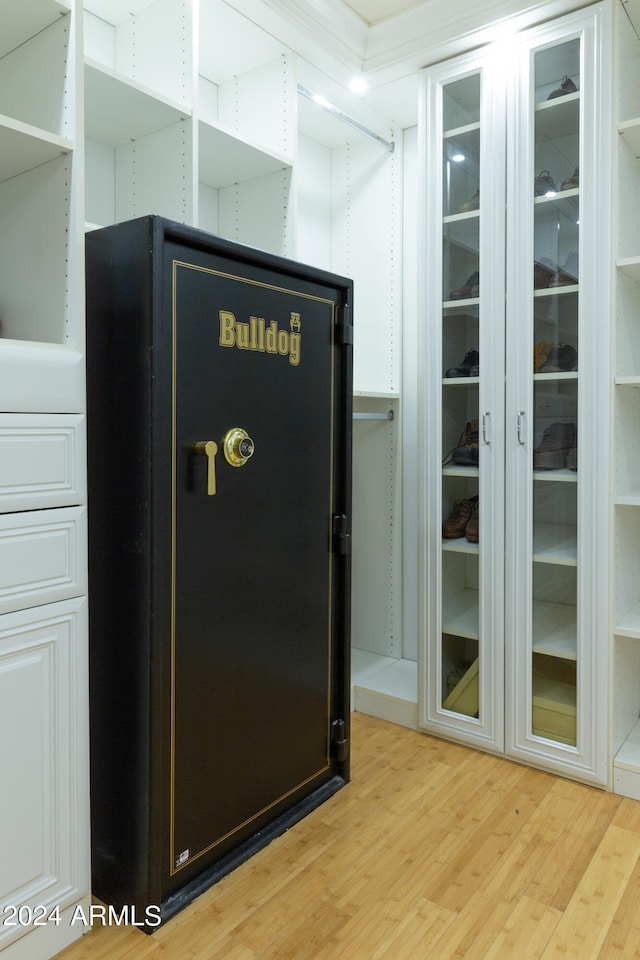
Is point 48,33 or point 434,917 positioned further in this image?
point 434,917

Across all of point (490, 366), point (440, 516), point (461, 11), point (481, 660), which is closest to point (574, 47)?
point (461, 11)

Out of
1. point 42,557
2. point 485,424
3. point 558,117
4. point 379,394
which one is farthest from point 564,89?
point 42,557

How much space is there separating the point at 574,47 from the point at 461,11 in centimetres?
38

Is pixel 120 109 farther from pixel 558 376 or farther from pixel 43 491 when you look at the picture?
pixel 558 376

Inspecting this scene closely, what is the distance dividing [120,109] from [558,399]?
1552 mm

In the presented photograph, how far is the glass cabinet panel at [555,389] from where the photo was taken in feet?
7.06

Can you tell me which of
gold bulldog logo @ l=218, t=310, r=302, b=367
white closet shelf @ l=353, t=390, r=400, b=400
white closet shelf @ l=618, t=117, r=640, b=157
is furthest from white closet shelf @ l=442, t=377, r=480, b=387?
white closet shelf @ l=618, t=117, r=640, b=157

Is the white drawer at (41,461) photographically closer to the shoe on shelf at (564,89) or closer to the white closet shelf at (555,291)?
the white closet shelf at (555,291)

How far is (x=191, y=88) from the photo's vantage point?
1884mm

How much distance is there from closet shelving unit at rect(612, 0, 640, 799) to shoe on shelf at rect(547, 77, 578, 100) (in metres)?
0.14

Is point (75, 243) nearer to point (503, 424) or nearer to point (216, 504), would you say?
point (216, 504)

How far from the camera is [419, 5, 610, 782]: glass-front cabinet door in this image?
6.98 feet

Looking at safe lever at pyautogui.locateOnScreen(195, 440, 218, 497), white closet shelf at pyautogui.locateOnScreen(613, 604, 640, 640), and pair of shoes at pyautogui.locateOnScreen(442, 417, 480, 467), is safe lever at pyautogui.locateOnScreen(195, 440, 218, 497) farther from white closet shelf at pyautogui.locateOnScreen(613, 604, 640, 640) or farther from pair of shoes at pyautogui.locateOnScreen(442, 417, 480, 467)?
white closet shelf at pyautogui.locateOnScreen(613, 604, 640, 640)

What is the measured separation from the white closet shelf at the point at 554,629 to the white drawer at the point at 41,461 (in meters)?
1.52
